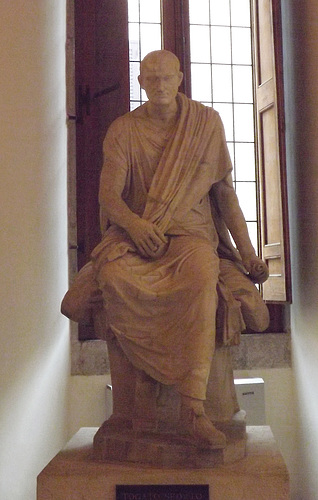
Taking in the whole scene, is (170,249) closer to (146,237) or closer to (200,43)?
(146,237)

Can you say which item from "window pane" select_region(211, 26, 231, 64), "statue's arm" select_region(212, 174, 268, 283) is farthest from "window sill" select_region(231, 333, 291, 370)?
"window pane" select_region(211, 26, 231, 64)

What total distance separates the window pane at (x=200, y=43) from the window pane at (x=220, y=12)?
114 millimetres

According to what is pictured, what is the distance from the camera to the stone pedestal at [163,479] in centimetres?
283

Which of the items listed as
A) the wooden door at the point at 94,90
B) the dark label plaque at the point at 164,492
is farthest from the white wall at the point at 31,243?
the dark label plaque at the point at 164,492

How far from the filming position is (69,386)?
512 centimetres

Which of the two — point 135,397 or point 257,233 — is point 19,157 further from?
point 257,233

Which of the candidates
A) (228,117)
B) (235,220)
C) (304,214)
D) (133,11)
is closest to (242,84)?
(228,117)

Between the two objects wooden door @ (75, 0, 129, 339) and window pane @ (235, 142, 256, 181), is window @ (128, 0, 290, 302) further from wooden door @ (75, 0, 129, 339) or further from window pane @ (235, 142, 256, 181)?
wooden door @ (75, 0, 129, 339)

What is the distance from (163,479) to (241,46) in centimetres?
396

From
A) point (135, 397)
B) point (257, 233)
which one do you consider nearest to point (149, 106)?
point (135, 397)

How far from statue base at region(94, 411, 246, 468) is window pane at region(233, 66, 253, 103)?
324 cm

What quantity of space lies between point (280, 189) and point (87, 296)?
7.27 feet

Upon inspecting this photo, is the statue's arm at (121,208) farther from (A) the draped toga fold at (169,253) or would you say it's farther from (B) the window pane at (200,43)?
(B) the window pane at (200,43)

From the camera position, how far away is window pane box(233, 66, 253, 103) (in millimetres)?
5777
